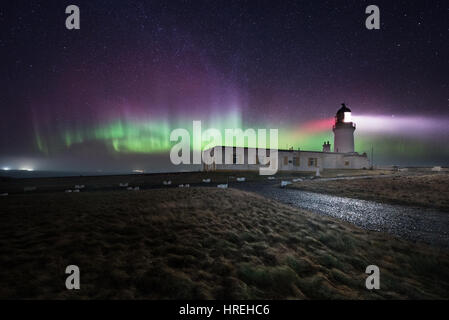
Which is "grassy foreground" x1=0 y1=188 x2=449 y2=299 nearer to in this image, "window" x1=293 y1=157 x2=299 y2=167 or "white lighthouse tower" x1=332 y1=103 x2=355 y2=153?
"window" x1=293 y1=157 x2=299 y2=167

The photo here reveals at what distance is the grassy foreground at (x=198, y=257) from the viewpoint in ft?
9.61

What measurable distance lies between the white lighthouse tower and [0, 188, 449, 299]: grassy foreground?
161 feet

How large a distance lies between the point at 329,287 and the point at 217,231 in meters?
2.86

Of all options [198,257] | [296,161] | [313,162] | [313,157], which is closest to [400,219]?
[198,257]

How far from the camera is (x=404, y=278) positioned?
13.2ft

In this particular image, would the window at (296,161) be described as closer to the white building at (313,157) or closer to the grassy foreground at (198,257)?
the white building at (313,157)

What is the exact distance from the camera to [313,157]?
40.2 m

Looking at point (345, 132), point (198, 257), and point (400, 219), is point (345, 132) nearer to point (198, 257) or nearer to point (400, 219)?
point (400, 219)

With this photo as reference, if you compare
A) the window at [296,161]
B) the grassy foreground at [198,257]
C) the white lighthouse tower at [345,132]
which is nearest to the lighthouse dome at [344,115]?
the white lighthouse tower at [345,132]

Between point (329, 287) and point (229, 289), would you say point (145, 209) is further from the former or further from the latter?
point (329, 287)

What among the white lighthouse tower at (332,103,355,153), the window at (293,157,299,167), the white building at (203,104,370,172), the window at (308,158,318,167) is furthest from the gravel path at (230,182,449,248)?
the white lighthouse tower at (332,103,355,153)

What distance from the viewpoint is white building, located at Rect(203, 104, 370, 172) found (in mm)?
32031

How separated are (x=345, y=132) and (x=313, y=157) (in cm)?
1536
